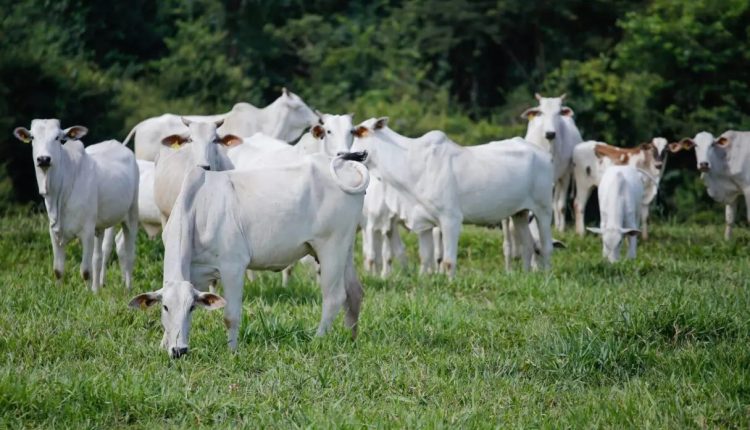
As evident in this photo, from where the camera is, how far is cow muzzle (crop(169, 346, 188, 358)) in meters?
8.14

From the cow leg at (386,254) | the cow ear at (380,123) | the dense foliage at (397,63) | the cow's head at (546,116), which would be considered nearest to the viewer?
the cow ear at (380,123)

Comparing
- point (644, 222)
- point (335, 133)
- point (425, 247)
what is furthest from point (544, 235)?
point (644, 222)

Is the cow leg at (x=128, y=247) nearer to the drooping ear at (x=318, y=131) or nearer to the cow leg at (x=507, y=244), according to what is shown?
the drooping ear at (x=318, y=131)

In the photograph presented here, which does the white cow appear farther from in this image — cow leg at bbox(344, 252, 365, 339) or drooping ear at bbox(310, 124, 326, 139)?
cow leg at bbox(344, 252, 365, 339)

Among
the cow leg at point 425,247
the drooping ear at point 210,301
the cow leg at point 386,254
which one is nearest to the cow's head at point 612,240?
the cow leg at point 425,247

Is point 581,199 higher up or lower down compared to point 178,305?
lower down

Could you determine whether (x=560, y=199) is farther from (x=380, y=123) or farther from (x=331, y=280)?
(x=331, y=280)

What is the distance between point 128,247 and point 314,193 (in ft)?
12.9

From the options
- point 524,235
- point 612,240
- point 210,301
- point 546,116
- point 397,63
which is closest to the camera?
point 210,301

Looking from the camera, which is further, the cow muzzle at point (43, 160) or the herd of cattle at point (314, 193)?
the cow muzzle at point (43, 160)

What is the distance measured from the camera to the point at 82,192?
11648mm

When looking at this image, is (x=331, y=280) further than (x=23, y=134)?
No

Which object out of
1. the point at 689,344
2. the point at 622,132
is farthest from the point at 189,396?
the point at 622,132

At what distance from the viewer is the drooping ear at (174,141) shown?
10.4 metres
